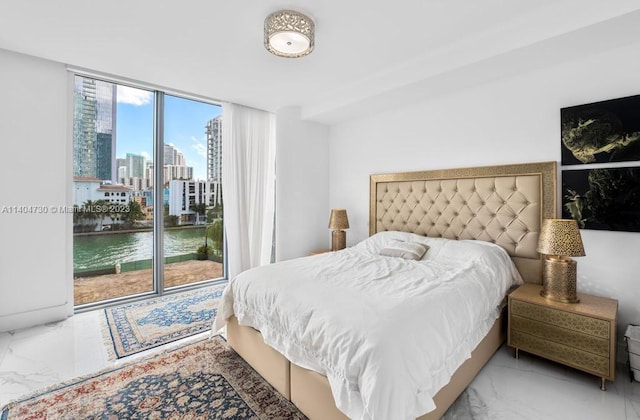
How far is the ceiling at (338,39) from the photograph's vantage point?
6.27 feet

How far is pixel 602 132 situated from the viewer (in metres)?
2.12

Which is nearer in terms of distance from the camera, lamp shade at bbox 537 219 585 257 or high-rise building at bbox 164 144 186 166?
lamp shade at bbox 537 219 585 257

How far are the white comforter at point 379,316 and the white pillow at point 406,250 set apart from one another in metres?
0.16

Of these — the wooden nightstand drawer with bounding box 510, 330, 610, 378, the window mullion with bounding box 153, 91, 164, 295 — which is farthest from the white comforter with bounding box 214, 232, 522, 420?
the window mullion with bounding box 153, 91, 164, 295

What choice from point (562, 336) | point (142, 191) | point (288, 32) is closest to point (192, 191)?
point (142, 191)

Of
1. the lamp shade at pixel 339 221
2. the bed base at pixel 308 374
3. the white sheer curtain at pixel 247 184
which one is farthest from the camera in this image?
the white sheer curtain at pixel 247 184

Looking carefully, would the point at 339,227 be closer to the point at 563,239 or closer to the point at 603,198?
the point at 563,239

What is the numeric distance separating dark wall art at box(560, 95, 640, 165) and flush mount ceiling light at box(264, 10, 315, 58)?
6.98ft

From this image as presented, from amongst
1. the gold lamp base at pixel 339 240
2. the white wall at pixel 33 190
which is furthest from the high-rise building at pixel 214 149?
the gold lamp base at pixel 339 240

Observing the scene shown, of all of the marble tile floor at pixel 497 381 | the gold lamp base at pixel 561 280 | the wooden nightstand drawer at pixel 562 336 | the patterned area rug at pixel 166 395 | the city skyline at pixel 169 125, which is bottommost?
the patterned area rug at pixel 166 395

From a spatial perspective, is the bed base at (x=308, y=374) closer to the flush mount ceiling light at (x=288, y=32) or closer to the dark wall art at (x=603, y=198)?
the dark wall art at (x=603, y=198)

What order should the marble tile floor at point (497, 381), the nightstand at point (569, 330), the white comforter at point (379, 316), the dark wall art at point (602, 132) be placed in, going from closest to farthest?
the white comforter at point (379, 316)
the marble tile floor at point (497, 381)
the nightstand at point (569, 330)
the dark wall art at point (602, 132)

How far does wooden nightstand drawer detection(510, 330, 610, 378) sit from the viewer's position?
1771 millimetres

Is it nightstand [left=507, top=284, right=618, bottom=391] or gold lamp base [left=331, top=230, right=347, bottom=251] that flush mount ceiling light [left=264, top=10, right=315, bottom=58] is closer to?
gold lamp base [left=331, top=230, right=347, bottom=251]
